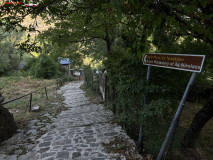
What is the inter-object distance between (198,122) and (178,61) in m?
3.14

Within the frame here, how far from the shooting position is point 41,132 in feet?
16.9

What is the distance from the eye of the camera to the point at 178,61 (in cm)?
240

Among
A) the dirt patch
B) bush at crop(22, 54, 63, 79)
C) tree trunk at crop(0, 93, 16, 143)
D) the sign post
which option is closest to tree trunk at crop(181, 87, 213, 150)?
the dirt patch

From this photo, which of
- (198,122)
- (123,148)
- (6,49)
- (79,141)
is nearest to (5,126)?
(79,141)

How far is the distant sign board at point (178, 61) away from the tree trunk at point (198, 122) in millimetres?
2579

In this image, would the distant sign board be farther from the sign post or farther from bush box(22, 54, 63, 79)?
bush box(22, 54, 63, 79)

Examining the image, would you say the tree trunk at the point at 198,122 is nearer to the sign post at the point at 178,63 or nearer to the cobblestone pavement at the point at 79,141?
the cobblestone pavement at the point at 79,141

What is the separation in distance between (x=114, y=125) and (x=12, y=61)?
1356 inches

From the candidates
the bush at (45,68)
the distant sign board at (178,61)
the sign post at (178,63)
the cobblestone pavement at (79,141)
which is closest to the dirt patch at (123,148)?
the cobblestone pavement at (79,141)

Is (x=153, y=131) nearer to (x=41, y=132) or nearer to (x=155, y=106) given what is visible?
(x=155, y=106)

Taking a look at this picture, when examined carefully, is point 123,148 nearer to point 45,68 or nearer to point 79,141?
point 79,141

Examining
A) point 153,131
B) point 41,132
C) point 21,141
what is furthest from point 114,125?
point 21,141

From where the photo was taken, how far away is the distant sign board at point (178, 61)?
2076 mm

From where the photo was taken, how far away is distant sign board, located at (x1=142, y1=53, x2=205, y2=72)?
81.7 inches
